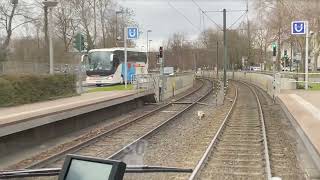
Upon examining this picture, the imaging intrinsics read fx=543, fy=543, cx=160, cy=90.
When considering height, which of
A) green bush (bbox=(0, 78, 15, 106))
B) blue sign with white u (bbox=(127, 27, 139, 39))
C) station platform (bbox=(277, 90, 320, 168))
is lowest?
station platform (bbox=(277, 90, 320, 168))

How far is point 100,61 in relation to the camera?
138ft

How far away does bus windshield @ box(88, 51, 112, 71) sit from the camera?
41.7m

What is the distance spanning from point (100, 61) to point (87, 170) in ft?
126

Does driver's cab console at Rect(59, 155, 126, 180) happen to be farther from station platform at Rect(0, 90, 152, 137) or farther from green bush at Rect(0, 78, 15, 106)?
green bush at Rect(0, 78, 15, 106)

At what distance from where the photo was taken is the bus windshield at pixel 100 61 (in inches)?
1640

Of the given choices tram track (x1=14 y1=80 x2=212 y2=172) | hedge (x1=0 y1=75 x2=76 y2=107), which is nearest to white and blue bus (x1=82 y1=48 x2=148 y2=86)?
hedge (x1=0 y1=75 x2=76 y2=107)

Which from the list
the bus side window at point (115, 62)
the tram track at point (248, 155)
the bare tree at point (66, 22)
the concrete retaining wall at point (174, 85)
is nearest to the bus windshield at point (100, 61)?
the bus side window at point (115, 62)

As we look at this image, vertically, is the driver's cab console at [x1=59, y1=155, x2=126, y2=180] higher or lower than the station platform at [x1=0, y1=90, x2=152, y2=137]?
higher

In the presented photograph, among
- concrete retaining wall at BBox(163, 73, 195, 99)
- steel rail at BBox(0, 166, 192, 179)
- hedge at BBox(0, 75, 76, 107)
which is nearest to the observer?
steel rail at BBox(0, 166, 192, 179)

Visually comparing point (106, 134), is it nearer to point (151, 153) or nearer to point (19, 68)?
point (151, 153)

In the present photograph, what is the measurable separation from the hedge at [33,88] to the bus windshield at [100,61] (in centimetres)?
1467

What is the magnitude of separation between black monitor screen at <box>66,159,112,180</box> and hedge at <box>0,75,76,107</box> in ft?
50.8

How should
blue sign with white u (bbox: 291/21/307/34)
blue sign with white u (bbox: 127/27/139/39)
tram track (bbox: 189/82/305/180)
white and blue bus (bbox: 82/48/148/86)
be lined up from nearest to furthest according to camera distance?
tram track (bbox: 189/82/305/180) → blue sign with white u (bbox: 127/27/139/39) → blue sign with white u (bbox: 291/21/307/34) → white and blue bus (bbox: 82/48/148/86)

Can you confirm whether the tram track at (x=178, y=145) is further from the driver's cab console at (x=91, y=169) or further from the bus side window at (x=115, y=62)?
the bus side window at (x=115, y=62)
